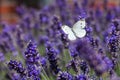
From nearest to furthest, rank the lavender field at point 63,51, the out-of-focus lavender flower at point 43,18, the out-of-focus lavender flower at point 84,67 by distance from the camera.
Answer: the lavender field at point 63,51 → the out-of-focus lavender flower at point 84,67 → the out-of-focus lavender flower at point 43,18

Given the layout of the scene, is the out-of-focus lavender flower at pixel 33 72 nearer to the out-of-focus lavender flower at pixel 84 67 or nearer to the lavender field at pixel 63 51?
the lavender field at pixel 63 51

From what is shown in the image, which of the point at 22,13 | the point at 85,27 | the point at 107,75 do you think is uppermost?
the point at 22,13

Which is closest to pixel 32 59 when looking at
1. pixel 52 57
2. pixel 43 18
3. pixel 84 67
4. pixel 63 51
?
pixel 52 57

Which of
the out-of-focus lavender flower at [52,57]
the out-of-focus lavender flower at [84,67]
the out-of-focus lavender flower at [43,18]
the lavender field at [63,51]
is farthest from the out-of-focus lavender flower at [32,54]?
the out-of-focus lavender flower at [43,18]

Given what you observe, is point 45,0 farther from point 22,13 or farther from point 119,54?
point 119,54

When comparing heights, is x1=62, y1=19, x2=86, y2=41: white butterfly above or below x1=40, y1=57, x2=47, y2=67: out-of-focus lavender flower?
above

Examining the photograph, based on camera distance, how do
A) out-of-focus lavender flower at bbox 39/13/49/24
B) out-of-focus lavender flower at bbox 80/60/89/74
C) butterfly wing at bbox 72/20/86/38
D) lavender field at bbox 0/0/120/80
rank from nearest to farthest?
lavender field at bbox 0/0/120/80 < out-of-focus lavender flower at bbox 80/60/89/74 < butterfly wing at bbox 72/20/86/38 < out-of-focus lavender flower at bbox 39/13/49/24

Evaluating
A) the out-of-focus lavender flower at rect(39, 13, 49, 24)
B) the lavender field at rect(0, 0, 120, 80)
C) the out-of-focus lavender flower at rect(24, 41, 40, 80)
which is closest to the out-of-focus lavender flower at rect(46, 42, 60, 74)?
the lavender field at rect(0, 0, 120, 80)

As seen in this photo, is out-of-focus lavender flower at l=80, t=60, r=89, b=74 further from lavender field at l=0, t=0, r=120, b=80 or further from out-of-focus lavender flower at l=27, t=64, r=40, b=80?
out-of-focus lavender flower at l=27, t=64, r=40, b=80

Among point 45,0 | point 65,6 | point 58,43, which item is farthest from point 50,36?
point 45,0
